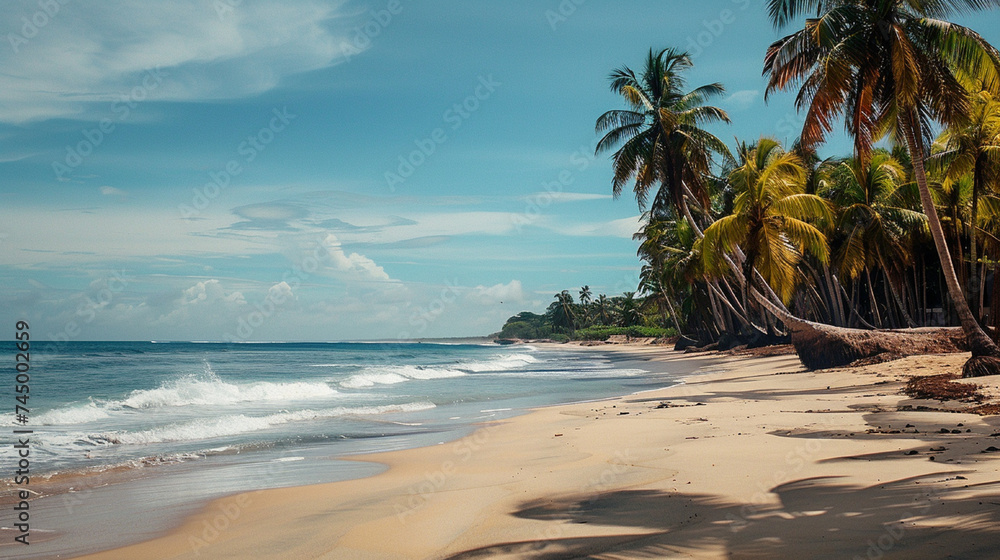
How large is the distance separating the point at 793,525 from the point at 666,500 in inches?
51.5

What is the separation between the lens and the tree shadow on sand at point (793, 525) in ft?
12.5

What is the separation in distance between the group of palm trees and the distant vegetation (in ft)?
157

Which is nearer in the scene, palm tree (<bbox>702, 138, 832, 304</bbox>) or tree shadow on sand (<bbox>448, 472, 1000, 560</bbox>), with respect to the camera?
tree shadow on sand (<bbox>448, 472, 1000, 560</bbox>)

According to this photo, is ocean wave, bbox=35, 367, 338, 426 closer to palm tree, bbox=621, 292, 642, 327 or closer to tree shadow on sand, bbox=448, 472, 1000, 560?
tree shadow on sand, bbox=448, 472, 1000, 560

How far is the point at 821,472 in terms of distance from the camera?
5.94 meters

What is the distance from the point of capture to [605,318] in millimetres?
131625

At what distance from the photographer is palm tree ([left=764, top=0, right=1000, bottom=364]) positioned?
13.1 m

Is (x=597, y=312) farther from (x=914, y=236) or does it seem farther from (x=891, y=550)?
(x=891, y=550)

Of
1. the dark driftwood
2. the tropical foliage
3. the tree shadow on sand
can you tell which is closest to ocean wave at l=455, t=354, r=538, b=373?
the tropical foliage

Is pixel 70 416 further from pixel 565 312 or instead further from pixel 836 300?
pixel 565 312

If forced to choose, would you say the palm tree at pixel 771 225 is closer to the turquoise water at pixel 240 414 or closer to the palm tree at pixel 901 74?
the palm tree at pixel 901 74

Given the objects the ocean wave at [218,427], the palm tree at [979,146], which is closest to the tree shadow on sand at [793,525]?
the ocean wave at [218,427]

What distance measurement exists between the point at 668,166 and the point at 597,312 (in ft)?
371

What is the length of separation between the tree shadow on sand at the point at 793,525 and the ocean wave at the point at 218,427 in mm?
9297
